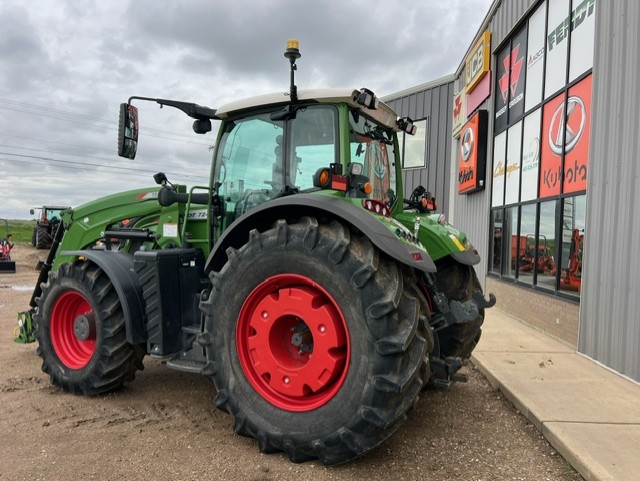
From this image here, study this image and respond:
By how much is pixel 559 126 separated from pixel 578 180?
110cm

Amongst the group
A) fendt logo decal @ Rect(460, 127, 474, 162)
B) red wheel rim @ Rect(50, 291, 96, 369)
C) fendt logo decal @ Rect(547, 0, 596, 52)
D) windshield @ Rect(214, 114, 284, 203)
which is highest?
fendt logo decal @ Rect(547, 0, 596, 52)

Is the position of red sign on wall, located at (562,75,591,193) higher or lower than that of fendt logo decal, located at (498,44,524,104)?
lower

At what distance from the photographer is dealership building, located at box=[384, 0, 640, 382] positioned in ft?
16.9

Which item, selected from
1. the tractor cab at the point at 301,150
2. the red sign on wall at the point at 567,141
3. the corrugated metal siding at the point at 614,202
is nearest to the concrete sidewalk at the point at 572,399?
the corrugated metal siding at the point at 614,202

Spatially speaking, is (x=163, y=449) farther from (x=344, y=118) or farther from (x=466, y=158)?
(x=466, y=158)

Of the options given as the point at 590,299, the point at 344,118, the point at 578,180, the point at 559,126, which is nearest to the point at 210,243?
the point at 344,118

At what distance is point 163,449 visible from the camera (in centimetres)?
319

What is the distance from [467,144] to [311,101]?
321 inches

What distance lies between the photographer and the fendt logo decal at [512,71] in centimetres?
880

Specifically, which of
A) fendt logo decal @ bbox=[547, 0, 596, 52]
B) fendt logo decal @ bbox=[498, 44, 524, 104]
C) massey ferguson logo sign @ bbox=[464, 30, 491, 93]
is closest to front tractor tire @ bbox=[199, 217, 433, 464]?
fendt logo decal @ bbox=[547, 0, 596, 52]

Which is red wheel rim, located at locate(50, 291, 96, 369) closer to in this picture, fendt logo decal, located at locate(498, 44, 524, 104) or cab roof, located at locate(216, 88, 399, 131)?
cab roof, located at locate(216, 88, 399, 131)

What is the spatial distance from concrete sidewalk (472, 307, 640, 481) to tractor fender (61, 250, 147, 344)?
3139 millimetres

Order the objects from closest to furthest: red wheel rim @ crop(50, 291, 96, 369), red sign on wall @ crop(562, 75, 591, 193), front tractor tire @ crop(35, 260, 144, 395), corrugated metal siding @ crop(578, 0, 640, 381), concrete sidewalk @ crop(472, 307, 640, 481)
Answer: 1. concrete sidewalk @ crop(472, 307, 640, 481)
2. front tractor tire @ crop(35, 260, 144, 395)
3. red wheel rim @ crop(50, 291, 96, 369)
4. corrugated metal siding @ crop(578, 0, 640, 381)
5. red sign on wall @ crop(562, 75, 591, 193)

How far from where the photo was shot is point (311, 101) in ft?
12.1
